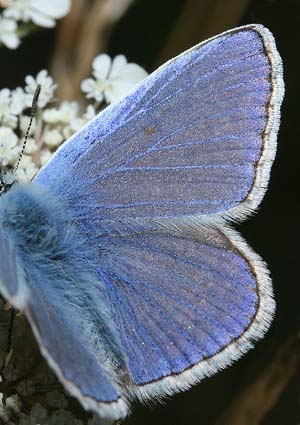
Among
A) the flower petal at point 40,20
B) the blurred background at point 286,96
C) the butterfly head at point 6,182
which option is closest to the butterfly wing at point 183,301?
the butterfly head at point 6,182

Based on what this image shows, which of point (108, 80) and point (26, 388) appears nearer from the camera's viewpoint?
point (26, 388)

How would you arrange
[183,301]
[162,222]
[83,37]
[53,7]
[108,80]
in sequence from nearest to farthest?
[183,301], [162,222], [108,80], [53,7], [83,37]

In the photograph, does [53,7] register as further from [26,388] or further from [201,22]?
[26,388]

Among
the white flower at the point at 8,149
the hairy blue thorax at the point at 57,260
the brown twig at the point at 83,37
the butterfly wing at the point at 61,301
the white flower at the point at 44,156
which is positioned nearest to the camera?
the butterfly wing at the point at 61,301

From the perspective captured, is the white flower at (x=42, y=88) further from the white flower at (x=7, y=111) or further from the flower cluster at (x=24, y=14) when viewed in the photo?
the flower cluster at (x=24, y=14)

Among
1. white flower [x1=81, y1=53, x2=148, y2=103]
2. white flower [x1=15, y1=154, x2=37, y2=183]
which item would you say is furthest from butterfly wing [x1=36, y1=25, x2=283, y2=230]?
white flower [x1=81, y1=53, x2=148, y2=103]

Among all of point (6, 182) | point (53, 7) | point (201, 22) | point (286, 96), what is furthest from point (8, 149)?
point (286, 96)

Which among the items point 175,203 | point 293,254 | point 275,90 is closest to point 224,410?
point 293,254
